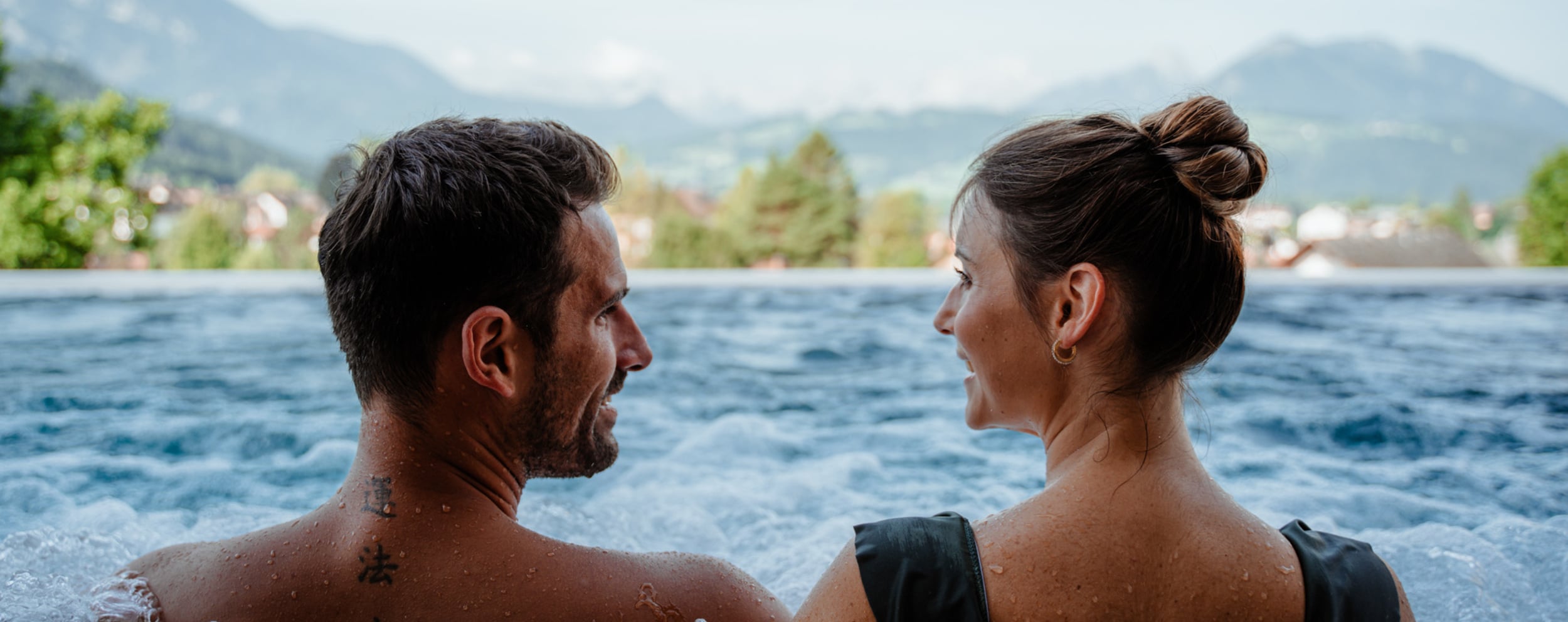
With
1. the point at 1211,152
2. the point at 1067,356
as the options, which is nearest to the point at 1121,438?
the point at 1067,356

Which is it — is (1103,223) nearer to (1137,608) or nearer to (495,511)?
(1137,608)

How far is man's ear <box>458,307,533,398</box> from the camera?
1307 millimetres

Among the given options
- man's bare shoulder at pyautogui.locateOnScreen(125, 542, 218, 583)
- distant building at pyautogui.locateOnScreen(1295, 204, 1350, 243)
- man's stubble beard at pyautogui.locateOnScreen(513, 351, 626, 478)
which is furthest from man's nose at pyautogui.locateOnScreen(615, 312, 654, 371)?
distant building at pyautogui.locateOnScreen(1295, 204, 1350, 243)

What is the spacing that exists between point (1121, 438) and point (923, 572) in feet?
1.07

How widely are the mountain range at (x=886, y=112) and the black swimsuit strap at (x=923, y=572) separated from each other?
84905 millimetres

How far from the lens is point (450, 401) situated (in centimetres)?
135

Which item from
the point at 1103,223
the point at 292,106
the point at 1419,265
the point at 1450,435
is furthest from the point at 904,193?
the point at 292,106

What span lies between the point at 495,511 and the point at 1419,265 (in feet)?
93.2

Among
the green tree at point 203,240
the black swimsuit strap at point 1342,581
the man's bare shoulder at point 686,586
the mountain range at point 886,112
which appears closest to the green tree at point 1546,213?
the black swimsuit strap at point 1342,581

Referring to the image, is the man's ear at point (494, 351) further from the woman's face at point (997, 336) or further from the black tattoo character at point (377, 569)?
the woman's face at point (997, 336)

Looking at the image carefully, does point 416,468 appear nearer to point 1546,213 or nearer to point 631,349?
point 631,349

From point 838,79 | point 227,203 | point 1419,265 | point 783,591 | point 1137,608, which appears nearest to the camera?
point 1137,608

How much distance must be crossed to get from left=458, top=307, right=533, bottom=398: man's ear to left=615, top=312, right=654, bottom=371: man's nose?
0.22 m

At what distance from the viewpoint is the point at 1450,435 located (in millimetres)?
3900
